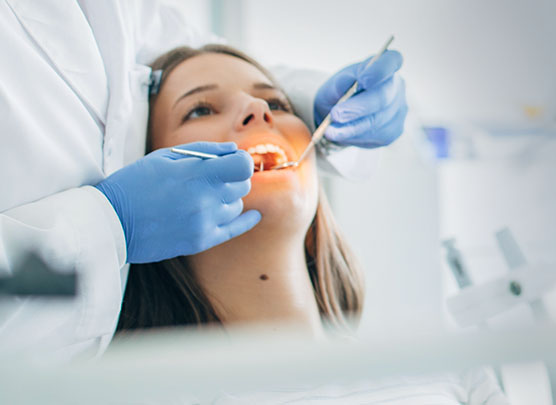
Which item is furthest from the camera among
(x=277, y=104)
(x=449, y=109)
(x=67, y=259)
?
(x=449, y=109)

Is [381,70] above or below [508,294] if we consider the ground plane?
above

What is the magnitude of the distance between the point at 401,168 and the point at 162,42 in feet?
3.37

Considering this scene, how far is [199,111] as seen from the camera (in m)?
1.20

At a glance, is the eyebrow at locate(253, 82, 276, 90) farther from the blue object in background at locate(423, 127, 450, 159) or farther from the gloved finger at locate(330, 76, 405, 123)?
the blue object in background at locate(423, 127, 450, 159)

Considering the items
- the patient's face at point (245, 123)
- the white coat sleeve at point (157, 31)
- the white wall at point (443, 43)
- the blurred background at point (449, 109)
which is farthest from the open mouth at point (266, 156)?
the white wall at point (443, 43)

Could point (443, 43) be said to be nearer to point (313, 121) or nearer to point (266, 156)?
point (313, 121)

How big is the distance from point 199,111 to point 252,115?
0.14 m

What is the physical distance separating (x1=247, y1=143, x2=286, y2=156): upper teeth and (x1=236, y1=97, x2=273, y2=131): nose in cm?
5

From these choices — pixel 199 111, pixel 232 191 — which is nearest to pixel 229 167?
pixel 232 191

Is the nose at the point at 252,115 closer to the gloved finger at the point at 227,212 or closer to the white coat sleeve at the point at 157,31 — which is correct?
the gloved finger at the point at 227,212

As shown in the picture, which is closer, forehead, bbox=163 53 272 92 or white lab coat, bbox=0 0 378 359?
white lab coat, bbox=0 0 378 359

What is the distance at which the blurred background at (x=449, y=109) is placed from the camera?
6.56ft

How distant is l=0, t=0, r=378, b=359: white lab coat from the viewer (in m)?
0.75

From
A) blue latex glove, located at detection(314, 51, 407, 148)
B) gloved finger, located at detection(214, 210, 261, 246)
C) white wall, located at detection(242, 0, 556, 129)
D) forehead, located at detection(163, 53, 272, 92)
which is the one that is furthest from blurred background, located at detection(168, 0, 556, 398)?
gloved finger, located at detection(214, 210, 261, 246)
